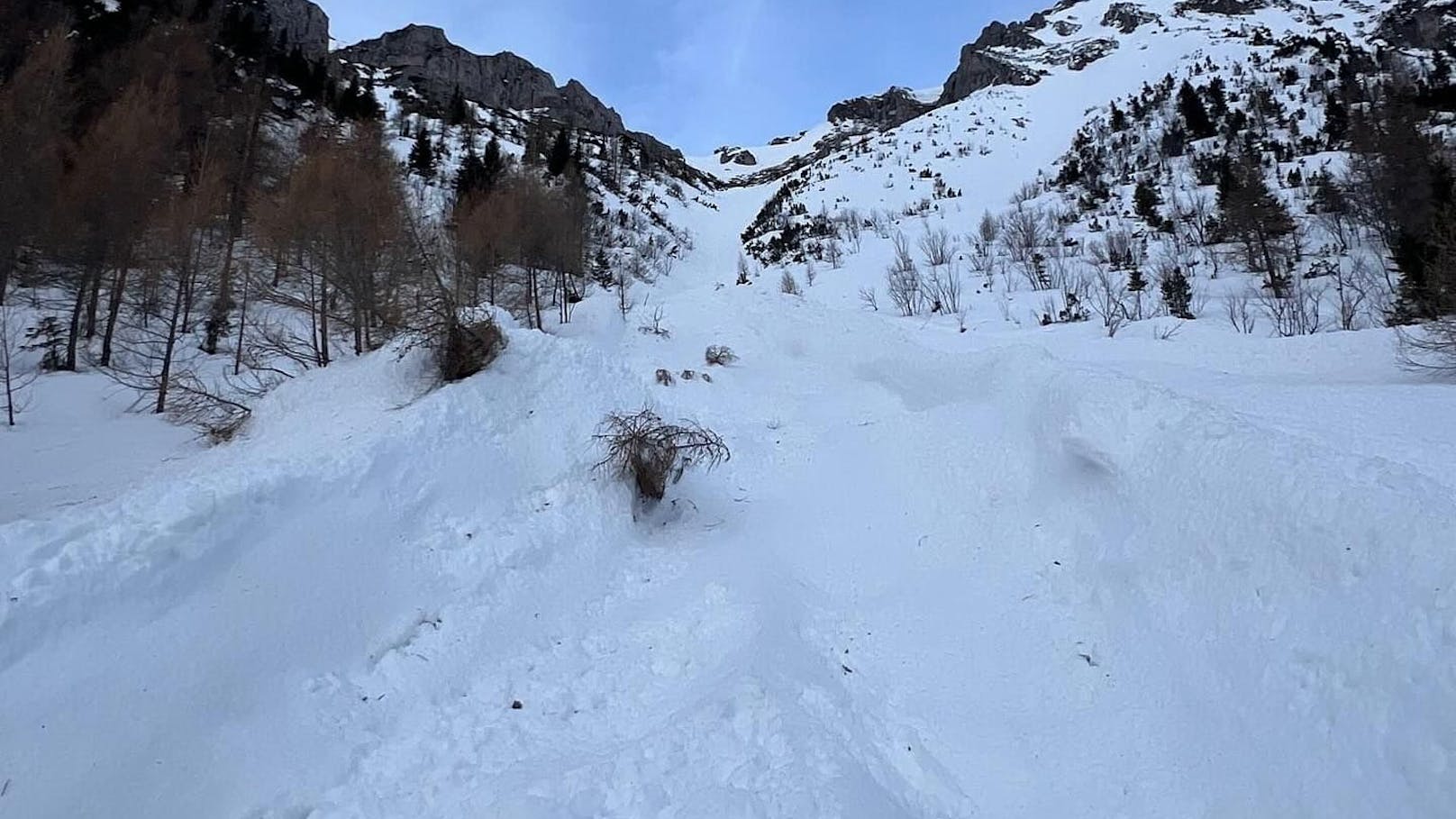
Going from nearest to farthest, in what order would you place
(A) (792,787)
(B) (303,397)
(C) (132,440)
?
(A) (792,787) → (B) (303,397) → (C) (132,440)

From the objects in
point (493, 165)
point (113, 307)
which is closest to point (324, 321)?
point (113, 307)

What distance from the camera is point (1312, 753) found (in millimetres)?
2455

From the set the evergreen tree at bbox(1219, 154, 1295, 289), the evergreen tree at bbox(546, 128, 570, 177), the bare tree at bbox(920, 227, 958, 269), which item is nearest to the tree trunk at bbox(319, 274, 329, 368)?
the bare tree at bbox(920, 227, 958, 269)

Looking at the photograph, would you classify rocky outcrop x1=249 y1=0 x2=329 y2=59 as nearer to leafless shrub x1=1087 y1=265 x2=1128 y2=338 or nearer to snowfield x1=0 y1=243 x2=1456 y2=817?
leafless shrub x1=1087 y1=265 x2=1128 y2=338

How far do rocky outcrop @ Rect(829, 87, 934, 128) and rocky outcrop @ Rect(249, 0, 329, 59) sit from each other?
172 feet

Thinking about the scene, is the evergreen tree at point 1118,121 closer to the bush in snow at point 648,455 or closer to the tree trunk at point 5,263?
the bush in snow at point 648,455

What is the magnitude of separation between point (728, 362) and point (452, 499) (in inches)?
324

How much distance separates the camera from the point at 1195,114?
2570 centimetres

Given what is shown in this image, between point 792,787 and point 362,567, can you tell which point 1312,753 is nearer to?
point 792,787

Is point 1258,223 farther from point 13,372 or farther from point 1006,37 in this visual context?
point 1006,37

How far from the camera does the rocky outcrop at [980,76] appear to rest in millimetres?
47241

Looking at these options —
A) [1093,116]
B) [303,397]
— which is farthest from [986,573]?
[1093,116]

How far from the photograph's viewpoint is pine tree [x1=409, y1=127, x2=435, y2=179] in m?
29.0

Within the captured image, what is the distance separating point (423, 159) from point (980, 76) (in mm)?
48745
